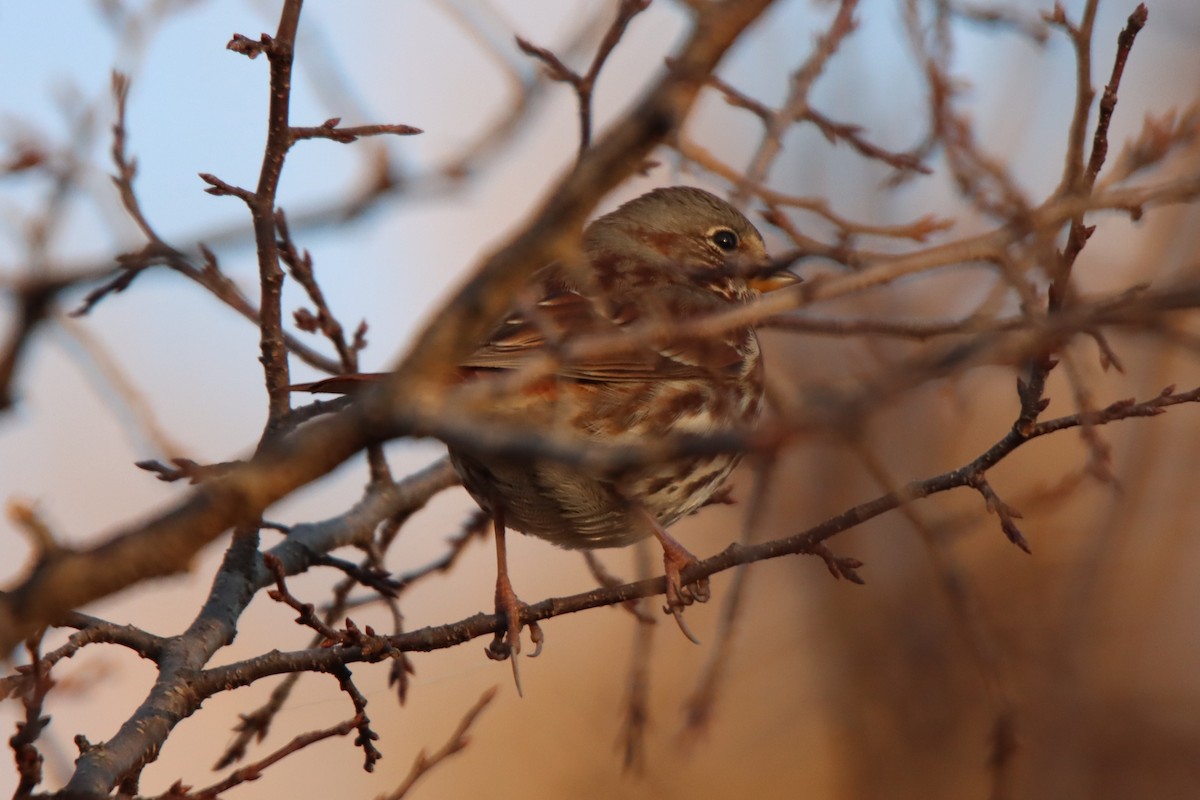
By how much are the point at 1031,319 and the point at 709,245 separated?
12.3 feet

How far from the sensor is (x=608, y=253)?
5535 mm

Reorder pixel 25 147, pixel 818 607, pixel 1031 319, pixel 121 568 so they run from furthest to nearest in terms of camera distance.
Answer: pixel 818 607
pixel 25 147
pixel 1031 319
pixel 121 568

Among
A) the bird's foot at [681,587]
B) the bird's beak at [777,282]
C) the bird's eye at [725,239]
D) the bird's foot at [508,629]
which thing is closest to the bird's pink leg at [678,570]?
the bird's foot at [681,587]

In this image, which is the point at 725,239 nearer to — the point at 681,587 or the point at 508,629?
the point at 681,587

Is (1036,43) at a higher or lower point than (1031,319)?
higher

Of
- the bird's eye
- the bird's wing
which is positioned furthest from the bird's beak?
the bird's wing

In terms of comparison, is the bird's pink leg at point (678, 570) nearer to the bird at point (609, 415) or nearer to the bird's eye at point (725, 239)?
the bird at point (609, 415)

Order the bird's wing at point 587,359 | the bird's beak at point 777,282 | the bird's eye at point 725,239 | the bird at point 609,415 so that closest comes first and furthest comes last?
1. the bird's wing at point 587,359
2. the bird at point 609,415
3. the bird's beak at point 777,282
4. the bird's eye at point 725,239

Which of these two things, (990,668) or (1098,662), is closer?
(990,668)

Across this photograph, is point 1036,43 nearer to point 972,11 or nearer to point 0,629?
point 972,11

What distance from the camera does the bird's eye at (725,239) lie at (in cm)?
580

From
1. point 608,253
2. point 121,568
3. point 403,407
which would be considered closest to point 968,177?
point 608,253

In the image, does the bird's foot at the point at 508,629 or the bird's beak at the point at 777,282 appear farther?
the bird's beak at the point at 777,282

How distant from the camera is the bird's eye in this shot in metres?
5.80
